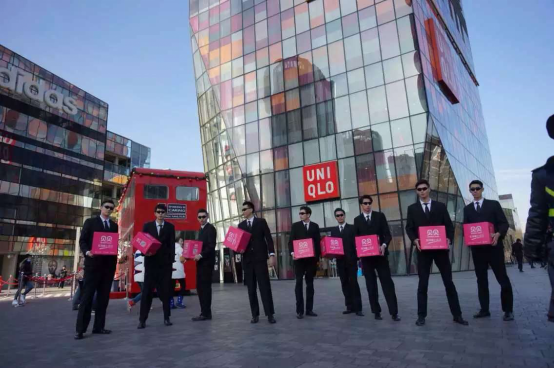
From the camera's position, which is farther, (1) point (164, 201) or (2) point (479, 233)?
(1) point (164, 201)

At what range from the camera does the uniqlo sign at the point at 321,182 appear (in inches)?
1019

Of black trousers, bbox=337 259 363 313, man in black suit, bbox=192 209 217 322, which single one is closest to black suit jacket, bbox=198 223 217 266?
man in black suit, bbox=192 209 217 322

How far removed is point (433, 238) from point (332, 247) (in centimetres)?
248

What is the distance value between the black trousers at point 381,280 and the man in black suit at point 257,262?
184 cm

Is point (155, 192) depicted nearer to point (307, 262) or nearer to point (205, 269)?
point (205, 269)

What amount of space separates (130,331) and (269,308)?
2532 millimetres

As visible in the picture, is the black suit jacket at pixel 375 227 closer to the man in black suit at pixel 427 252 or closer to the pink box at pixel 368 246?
the pink box at pixel 368 246

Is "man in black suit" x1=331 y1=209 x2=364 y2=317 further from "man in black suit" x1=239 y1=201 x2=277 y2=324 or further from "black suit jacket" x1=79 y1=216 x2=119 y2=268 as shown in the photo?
"black suit jacket" x1=79 y1=216 x2=119 y2=268

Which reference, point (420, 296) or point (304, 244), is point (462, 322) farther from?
point (304, 244)

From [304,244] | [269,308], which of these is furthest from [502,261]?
[269,308]

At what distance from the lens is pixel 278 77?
29.9m

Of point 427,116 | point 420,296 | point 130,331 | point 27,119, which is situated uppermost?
point 27,119

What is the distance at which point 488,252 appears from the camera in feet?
20.9

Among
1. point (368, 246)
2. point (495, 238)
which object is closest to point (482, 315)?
point (495, 238)
